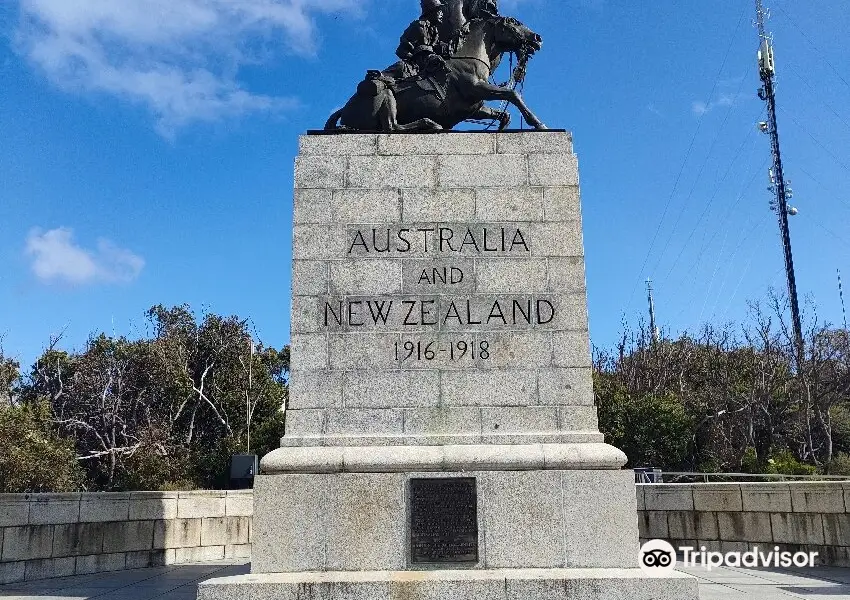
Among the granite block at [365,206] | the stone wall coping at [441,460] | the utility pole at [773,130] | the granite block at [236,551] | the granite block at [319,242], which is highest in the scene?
the utility pole at [773,130]

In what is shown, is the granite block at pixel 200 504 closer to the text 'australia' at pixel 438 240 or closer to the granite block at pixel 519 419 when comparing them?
the text 'australia' at pixel 438 240

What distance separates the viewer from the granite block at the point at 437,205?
31.1 ft

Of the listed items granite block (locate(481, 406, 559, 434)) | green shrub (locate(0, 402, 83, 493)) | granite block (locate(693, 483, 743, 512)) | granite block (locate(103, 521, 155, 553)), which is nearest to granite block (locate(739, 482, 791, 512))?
granite block (locate(693, 483, 743, 512))

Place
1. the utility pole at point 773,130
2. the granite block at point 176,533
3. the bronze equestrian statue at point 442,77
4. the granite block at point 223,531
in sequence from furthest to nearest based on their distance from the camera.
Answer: the utility pole at point 773,130 < the granite block at point 223,531 < the granite block at point 176,533 < the bronze equestrian statue at point 442,77

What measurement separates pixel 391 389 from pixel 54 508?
6.84m

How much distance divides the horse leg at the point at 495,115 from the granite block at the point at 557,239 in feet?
6.62

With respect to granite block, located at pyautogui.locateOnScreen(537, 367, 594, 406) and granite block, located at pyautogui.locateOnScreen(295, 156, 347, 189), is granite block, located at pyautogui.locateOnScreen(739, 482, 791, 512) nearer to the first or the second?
granite block, located at pyautogui.locateOnScreen(537, 367, 594, 406)

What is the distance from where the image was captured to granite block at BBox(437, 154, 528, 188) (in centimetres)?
964

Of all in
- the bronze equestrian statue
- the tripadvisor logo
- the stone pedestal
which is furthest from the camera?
the tripadvisor logo

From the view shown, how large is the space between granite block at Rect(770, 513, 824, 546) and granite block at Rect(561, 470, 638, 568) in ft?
19.8

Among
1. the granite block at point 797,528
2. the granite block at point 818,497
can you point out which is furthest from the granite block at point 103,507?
the granite block at point 818,497

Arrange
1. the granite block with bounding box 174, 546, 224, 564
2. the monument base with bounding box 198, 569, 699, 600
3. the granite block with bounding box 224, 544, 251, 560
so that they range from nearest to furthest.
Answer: the monument base with bounding box 198, 569, 699, 600 → the granite block with bounding box 174, 546, 224, 564 → the granite block with bounding box 224, 544, 251, 560

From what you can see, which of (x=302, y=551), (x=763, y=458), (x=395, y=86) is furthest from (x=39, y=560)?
(x=763, y=458)

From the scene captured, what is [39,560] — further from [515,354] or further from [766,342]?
[766,342]
